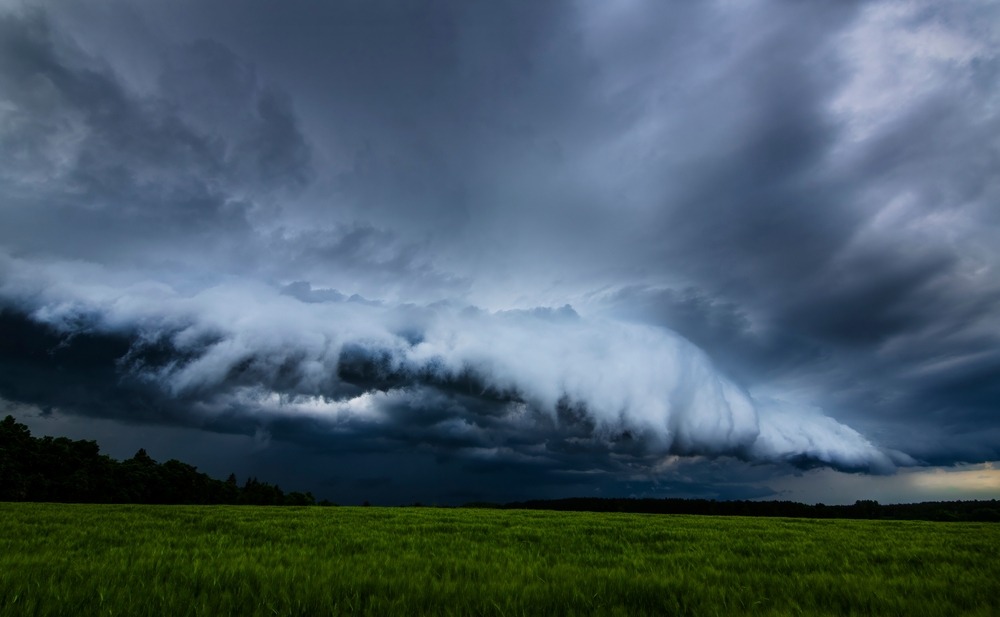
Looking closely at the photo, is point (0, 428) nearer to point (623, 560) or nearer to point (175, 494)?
point (175, 494)

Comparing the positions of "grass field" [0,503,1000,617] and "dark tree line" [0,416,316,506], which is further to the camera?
"dark tree line" [0,416,316,506]

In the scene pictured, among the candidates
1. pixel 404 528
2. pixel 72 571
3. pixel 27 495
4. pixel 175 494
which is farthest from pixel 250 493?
pixel 72 571

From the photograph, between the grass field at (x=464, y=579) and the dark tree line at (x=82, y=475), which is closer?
the grass field at (x=464, y=579)

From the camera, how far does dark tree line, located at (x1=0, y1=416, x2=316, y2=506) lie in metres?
62.5

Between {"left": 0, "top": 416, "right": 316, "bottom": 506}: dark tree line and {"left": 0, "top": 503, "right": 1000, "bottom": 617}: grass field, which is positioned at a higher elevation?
{"left": 0, "top": 503, "right": 1000, "bottom": 617}: grass field

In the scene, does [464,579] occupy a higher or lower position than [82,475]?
Answer: higher

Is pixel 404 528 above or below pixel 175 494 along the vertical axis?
above

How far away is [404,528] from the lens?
13.4m

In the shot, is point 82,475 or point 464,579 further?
point 82,475

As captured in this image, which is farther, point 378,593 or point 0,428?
point 0,428

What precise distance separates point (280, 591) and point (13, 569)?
13.5ft

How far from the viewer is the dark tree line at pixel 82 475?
62.5 m

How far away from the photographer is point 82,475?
67.4m

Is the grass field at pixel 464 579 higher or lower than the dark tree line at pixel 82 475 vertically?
higher
